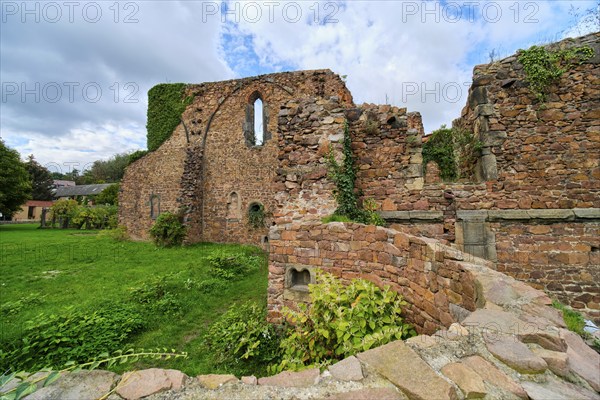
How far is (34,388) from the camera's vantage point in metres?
1.58

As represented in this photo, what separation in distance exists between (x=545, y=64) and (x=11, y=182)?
39.5 metres

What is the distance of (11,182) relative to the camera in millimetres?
25969

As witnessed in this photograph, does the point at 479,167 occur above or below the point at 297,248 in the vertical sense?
above

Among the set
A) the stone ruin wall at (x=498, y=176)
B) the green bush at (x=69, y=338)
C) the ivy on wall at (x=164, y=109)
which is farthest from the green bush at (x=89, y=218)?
the stone ruin wall at (x=498, y=176)

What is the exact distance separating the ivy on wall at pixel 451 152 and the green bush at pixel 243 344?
5.91 metres

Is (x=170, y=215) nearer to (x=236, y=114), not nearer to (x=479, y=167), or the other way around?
(x=236, y=114)

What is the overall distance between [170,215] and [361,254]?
1231cm

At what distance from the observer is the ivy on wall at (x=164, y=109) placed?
15719 mm

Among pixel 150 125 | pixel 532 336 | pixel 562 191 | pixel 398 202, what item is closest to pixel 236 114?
pixel 150 125

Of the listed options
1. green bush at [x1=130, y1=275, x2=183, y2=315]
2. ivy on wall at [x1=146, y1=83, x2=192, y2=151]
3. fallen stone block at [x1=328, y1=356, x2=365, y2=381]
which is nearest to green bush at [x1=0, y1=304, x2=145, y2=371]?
green bush at [x1=130, y1=275, x2=183, y2=315]

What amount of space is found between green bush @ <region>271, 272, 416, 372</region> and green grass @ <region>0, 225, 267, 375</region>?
1.75 m

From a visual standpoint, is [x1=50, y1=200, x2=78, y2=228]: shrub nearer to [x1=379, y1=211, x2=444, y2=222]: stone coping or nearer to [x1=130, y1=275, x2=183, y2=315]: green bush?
[x1=130, y1=275, x2=183, y2=315]: green bush

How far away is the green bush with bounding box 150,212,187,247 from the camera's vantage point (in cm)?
1332

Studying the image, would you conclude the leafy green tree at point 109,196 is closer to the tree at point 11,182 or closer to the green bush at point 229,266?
the tree at point 11,182
